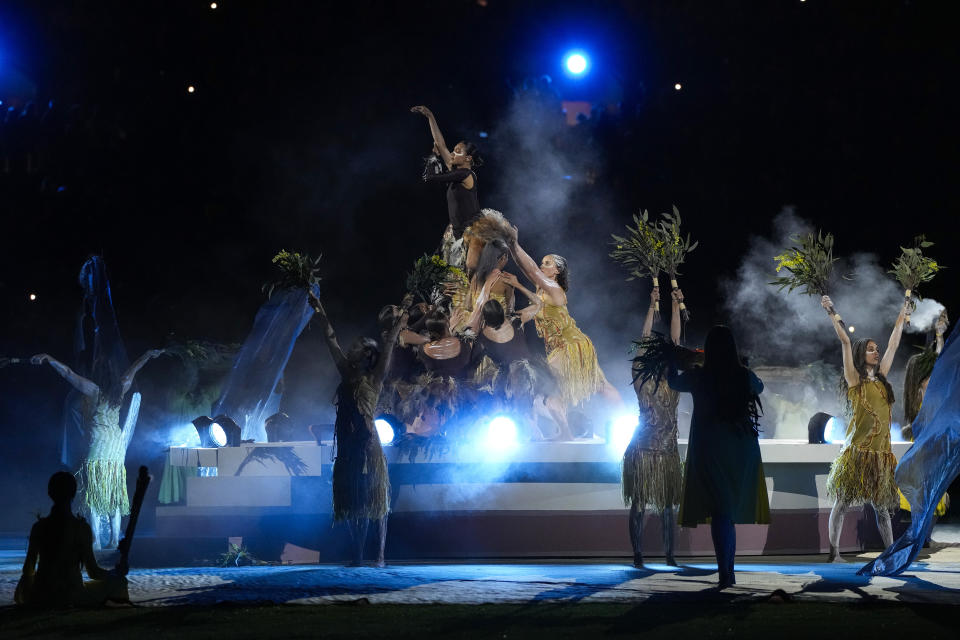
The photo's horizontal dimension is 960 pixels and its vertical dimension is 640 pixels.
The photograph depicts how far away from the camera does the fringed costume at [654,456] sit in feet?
25.5

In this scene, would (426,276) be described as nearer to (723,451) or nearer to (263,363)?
(263,363)

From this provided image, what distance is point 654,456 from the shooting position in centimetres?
784

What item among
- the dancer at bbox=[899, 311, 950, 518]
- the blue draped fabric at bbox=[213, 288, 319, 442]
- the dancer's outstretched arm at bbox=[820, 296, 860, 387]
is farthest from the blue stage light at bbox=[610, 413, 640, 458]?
the blue draped fabric at bbox=[213, 288, 319, 442]

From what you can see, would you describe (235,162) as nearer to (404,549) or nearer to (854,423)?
(404,549)

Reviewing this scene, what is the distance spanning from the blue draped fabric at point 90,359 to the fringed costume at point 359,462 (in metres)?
3.75

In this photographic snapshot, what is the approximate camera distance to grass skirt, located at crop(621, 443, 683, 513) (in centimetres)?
776

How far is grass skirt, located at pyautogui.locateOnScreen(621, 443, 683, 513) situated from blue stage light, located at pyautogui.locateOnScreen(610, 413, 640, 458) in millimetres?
1118

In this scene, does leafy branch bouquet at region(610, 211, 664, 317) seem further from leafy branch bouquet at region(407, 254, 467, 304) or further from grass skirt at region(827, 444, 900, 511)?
grass skirt at region(827, 444, 900, 511)

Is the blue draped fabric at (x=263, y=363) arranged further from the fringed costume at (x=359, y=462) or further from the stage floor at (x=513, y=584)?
the stage floor at (x=513, y=584)

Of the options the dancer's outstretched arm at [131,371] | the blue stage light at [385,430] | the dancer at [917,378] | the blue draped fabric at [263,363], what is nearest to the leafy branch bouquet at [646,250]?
the blue stage light at [385,430]

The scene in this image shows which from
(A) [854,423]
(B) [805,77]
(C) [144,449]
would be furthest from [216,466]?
(B) [805,77]

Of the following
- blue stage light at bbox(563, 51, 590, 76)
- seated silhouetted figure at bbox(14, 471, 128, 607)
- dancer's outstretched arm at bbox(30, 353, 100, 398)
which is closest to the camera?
seated silhouetted figure at bbox(14, 471, 128, 607)

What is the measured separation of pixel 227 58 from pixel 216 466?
958 centimetres

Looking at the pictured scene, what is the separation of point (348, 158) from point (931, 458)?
1243 cm
